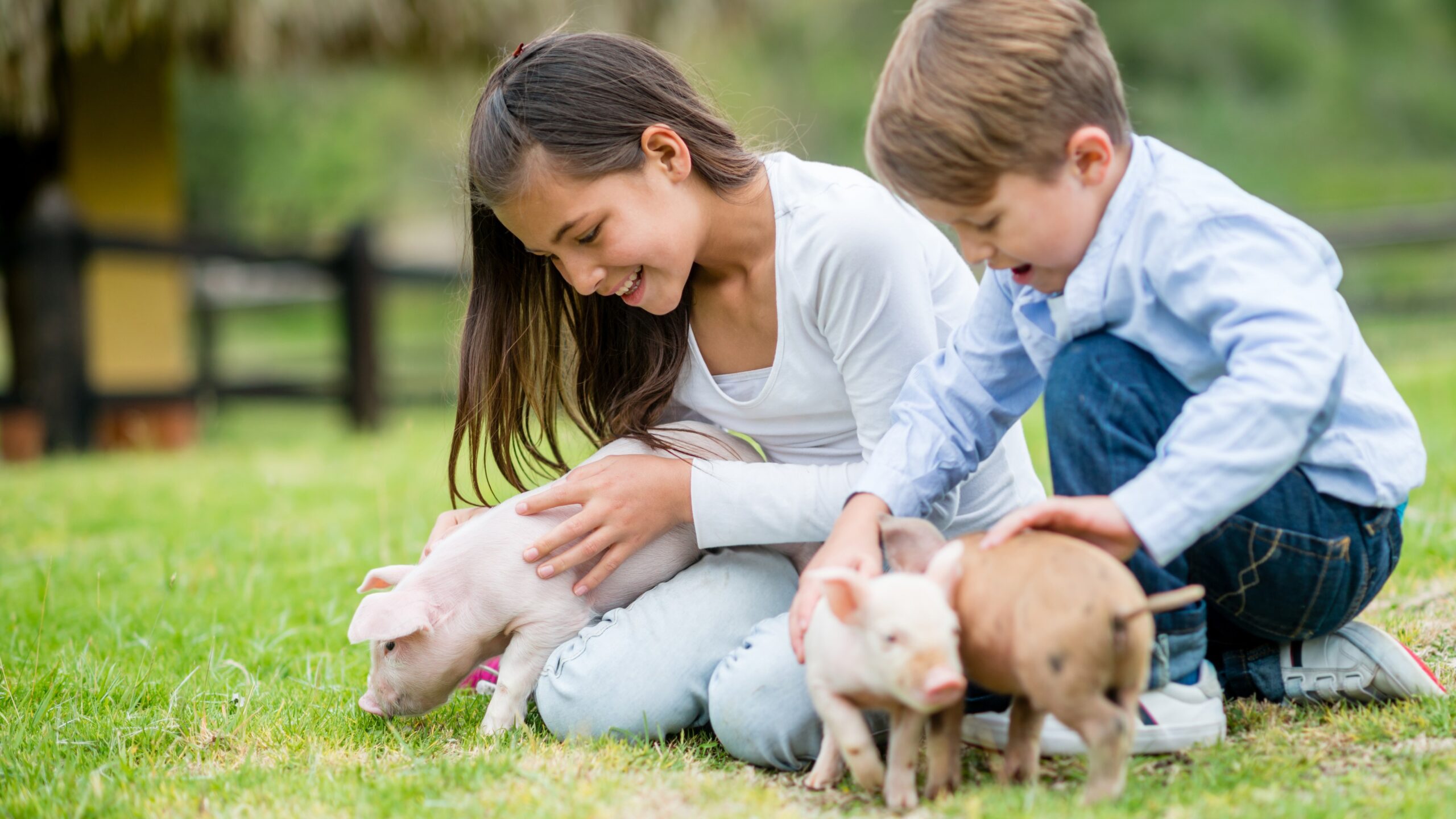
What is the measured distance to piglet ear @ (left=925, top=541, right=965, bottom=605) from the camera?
1.71 meters

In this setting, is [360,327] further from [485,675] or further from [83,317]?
[485,675]

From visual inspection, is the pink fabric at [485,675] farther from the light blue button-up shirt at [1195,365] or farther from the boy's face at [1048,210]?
the boy's face at [1048,210]

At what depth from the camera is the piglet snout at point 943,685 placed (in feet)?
5.19

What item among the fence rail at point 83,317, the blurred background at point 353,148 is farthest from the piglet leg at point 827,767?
the fence rail at point 83,317

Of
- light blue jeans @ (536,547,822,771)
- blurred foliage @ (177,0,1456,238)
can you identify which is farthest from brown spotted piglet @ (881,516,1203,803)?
blurred foliage @ (177,0,1456,238)

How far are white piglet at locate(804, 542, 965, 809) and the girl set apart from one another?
1.05 ft

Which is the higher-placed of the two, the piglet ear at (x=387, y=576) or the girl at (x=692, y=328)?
the girl at (x=692, y=328)

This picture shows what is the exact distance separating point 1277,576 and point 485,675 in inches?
62.2

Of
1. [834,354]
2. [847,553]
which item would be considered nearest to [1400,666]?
[847,553]

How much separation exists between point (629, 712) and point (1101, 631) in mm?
912

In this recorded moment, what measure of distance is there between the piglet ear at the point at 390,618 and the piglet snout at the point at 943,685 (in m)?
1.06

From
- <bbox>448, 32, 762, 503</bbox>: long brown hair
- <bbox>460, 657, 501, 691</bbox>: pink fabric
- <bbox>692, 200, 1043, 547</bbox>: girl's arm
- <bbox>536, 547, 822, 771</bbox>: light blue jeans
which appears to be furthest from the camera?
<bbox>460, 657, 501, 691</bbox>: pink fabric

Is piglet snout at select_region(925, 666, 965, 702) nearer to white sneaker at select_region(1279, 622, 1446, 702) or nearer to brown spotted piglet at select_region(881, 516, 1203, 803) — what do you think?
brown spotted piglet at select_region(881, 516, 1203, 803)

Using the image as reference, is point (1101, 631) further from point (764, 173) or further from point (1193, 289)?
point (764, 173)
